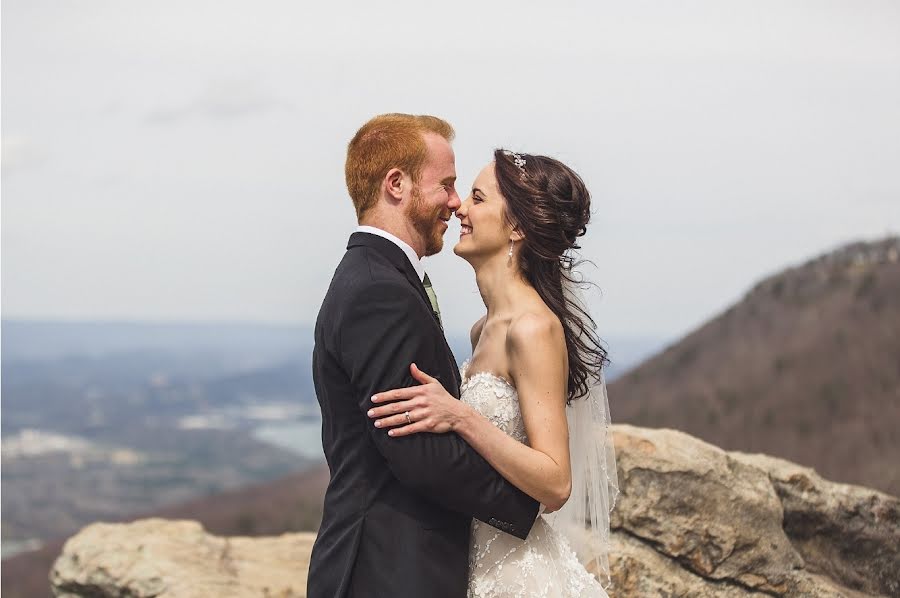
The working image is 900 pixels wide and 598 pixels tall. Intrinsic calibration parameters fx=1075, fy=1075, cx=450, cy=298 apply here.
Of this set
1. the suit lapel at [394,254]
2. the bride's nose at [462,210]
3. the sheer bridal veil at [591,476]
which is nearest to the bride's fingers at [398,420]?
the suit lapel at [394,254]

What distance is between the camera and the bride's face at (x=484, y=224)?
4.98 meters

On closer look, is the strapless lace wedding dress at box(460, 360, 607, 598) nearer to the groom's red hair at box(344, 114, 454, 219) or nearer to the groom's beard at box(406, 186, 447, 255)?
the groom's beard at box(406, 186, 447, 255)

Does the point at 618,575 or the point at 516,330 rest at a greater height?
the point at 516,330

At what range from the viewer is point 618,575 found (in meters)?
7.23

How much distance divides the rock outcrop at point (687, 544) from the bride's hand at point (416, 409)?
11.2 ft

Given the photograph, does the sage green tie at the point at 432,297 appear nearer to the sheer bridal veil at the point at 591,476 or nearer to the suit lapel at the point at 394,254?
the suit lapel at the point at 394,254

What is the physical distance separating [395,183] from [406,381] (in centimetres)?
90

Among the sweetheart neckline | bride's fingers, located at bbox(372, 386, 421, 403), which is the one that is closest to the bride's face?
the sweetheart neckline

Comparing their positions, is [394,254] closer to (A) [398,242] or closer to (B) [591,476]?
(A) [398,242]

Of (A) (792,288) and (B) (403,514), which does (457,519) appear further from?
(A) (792,288)

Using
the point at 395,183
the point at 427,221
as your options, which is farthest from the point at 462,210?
the point at 395,183

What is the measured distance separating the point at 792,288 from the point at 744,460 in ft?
88.1

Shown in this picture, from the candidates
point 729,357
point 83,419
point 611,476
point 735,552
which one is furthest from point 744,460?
point 83,419

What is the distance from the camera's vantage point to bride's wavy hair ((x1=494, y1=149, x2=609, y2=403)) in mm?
4941
